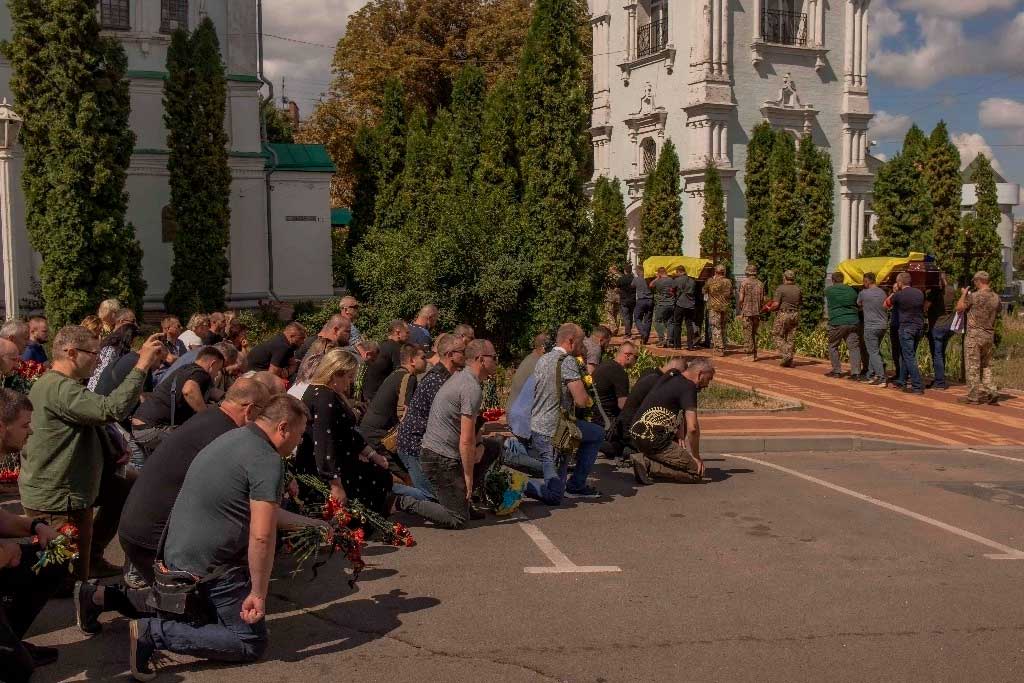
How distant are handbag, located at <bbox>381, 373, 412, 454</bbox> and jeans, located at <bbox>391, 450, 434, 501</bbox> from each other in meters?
0.32

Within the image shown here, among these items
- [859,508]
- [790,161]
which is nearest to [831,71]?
[790,161]

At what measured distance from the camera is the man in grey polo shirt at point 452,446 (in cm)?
882

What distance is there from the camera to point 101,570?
25.3 ft

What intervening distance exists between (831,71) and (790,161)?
12.0m

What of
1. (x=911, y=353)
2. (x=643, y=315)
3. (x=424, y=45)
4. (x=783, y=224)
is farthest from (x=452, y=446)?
(x=424, y=45)

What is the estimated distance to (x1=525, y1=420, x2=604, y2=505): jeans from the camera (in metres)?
10.1

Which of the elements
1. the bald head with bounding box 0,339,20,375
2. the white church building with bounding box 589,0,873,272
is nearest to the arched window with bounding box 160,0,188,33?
the white church building with bounding box 589,0,873,272

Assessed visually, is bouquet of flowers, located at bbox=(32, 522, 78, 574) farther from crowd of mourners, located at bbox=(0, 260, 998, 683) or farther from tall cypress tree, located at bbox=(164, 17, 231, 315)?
tall cypress tree, located at bbox=(164, 17, 231, 315)

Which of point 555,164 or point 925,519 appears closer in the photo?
point 925,519

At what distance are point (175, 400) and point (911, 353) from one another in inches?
508

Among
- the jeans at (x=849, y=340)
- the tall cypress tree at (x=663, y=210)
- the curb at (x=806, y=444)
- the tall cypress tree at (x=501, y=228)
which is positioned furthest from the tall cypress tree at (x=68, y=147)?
the tall cypress tree at (x=663, y=210)

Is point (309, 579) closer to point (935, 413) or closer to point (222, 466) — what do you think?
point (222, 466)

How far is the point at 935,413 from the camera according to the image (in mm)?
16297

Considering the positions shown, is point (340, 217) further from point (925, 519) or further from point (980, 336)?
point (925, 519)
